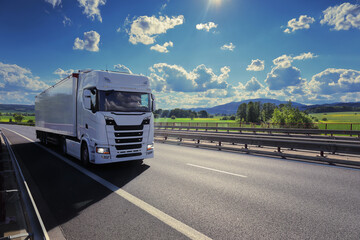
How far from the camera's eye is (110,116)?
23.3 feet

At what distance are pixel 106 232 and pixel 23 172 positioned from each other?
598 cm

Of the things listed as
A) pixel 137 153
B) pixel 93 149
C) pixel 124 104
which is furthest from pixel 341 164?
pixel 93 149

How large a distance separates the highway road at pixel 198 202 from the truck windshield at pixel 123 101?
7.32ft

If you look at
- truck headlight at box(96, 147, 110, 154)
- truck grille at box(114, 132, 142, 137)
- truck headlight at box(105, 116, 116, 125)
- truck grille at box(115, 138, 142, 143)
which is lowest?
truck headlight at box(96, 147, 110, 154)

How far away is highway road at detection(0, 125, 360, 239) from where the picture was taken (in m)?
3.38

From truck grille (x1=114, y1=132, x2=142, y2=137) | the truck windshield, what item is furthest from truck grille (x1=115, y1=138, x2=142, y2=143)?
the truck windshield

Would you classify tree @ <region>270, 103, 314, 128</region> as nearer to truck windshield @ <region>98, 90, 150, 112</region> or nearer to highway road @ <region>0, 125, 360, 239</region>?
highway road @ <region>0, 125, 360, 239</region>

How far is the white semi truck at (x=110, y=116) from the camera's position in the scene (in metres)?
7.12

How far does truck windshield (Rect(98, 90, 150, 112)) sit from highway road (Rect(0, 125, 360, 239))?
7.32 ft

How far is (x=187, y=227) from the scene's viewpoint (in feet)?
11.3

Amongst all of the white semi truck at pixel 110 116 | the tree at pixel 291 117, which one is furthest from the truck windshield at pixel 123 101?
the tree at pixel 291 117

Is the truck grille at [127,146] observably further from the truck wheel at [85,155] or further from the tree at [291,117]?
the tree at [291,117]

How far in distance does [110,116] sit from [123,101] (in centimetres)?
86

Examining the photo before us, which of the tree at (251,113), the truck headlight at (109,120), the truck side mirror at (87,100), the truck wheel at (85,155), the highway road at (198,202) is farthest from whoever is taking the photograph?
the tree at (251,113)
